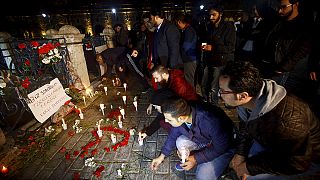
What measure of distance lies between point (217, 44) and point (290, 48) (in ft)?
5.65

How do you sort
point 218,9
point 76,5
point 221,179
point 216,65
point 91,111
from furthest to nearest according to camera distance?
1. point 76,5
2. point 91,111
3. point 216,65
4. point 218,9
5. point 221,179

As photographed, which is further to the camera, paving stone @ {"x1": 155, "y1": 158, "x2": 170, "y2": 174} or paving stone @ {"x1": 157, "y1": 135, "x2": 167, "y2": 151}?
paving stone @ {"x1": 157, "y1": 135, "x2": 167, "y2": 151}

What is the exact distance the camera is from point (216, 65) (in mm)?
4938

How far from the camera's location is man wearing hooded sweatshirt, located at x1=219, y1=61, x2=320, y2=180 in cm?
186

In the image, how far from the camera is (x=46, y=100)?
475cm

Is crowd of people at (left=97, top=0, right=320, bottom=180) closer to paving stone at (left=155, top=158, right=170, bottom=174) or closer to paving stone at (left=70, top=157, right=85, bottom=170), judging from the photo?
paving stone at (left=155, top=158, right=170, bottom=174)

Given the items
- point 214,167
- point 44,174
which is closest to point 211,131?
point 214,167

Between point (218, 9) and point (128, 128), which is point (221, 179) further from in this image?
point (218, 9)

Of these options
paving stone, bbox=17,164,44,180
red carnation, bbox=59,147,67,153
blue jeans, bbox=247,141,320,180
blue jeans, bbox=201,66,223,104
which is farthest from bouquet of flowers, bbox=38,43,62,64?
blue jeans, bbox=247,141,320,180

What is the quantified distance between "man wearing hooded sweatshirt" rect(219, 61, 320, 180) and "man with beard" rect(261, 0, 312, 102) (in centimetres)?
166

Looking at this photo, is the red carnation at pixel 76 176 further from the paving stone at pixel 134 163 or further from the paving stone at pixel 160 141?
the paving stone at pixel 160 141

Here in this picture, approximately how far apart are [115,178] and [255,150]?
2.16 meters

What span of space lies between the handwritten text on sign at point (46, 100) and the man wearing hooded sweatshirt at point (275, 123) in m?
4.17

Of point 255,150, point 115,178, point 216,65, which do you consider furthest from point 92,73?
point 255,150
